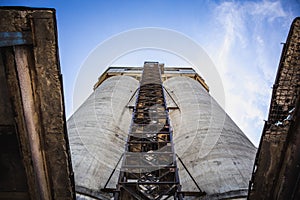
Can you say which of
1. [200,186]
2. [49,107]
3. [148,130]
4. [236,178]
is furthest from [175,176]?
[49,107]

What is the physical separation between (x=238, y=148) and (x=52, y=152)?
436 centimetres

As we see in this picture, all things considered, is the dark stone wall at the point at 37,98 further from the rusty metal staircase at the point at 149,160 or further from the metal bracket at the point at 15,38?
the rusty metal staircase at the point at 149,160

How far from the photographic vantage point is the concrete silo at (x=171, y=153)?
437 centimetres

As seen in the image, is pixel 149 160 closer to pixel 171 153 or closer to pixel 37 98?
pixel 171 153

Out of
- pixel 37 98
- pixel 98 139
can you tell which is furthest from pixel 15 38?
pixel 98 139

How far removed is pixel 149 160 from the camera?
→ 498 centimetres

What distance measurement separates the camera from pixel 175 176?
421cm

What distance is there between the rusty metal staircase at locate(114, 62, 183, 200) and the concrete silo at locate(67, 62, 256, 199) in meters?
0.02

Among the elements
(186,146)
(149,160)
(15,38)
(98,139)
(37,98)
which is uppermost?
(15,38)

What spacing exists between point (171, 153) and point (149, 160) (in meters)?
0.51

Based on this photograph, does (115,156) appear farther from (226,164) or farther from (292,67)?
(292,67)

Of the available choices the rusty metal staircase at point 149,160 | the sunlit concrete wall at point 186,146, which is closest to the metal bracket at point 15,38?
the rusty metal staircase at point 149,160

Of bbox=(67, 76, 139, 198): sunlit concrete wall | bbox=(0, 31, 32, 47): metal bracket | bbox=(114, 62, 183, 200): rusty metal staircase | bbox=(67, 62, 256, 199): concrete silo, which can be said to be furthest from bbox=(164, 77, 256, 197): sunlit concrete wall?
bbox=(0, 31, 32, 47): metal bracket

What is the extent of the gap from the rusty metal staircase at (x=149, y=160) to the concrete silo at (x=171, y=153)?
0.8 inches
